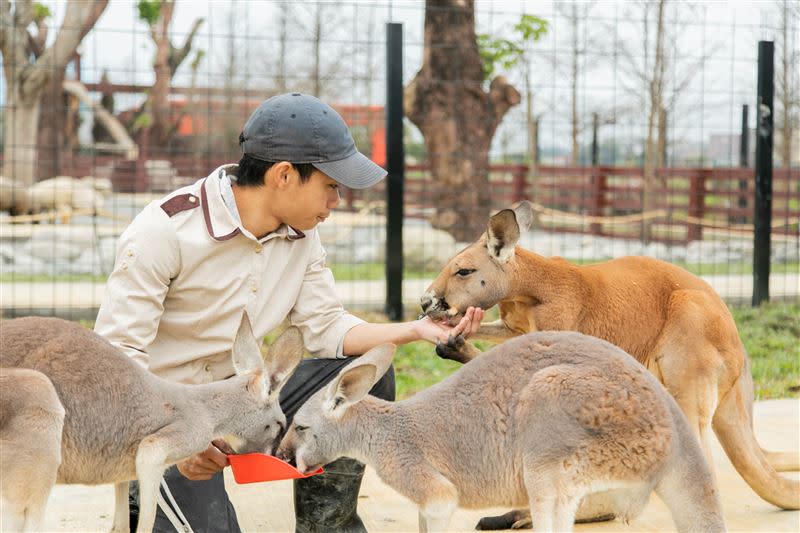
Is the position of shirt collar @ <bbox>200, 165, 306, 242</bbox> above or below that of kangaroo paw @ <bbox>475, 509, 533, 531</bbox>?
above

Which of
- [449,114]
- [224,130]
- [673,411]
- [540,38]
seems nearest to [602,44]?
[540,38]

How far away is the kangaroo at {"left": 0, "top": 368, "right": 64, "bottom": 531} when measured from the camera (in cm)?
217

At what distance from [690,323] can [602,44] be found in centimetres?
603

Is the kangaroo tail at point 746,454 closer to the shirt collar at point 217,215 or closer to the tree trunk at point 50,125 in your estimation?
the shirt collar at point 217,215

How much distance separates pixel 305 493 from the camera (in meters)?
3.23

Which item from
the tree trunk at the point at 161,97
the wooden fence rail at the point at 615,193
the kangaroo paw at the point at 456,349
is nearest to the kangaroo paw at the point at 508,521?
the kangaroo paw at the point at 456,349

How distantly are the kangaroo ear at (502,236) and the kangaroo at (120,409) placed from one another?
1.21 m

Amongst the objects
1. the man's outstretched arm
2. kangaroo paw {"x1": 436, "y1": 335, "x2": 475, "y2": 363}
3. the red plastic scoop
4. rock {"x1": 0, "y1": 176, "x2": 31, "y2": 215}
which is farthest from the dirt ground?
rock {"x1": 0, "y1": 176, "x2": 31, "y2": 215}

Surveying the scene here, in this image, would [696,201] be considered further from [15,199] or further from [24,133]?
[24,133]

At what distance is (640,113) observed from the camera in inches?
425

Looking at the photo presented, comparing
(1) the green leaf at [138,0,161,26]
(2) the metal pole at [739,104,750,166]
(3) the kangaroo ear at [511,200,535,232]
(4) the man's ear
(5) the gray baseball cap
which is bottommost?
(3) the kangaroo ear at [511,200,535,232]

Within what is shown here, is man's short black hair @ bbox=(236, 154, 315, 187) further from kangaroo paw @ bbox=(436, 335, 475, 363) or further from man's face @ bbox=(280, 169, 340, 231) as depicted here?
kangaroo paw @ bbox=(436, 335, 475, 363)

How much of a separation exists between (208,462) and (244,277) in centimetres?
61

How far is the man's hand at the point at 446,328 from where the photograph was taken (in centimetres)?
321
